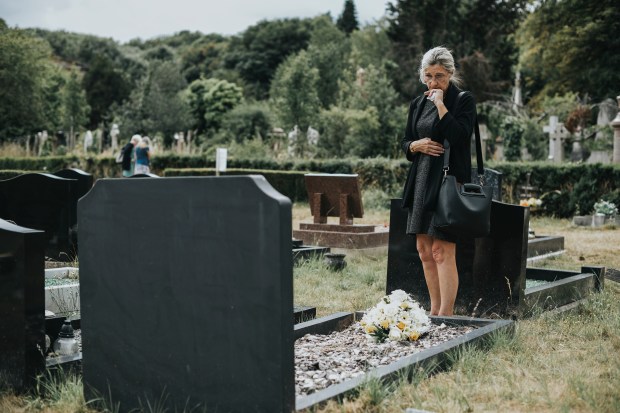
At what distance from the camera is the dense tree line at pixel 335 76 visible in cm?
2694

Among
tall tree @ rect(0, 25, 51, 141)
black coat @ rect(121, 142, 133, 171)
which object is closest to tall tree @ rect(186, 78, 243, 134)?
tall tree @ rect(0, 25, 51, 141)

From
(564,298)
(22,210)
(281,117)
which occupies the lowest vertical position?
(564,298)

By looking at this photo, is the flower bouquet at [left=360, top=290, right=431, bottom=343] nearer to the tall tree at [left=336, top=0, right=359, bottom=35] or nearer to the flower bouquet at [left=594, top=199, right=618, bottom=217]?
the flower bouquet at [left=594, top=199, right=618, bottom=217]

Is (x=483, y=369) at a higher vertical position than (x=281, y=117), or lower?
lower

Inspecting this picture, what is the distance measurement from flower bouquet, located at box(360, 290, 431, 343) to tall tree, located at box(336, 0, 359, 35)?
70137mm

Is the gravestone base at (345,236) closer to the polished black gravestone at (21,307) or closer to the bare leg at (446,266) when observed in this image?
the bare leg at (446,266)

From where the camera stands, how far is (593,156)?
19.6 metres

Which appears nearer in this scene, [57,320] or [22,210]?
[57,320]

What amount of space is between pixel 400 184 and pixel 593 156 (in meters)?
5.80

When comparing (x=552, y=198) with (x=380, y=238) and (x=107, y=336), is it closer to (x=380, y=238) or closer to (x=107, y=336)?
(x=380, y=238)

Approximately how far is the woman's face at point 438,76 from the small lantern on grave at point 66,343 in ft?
9.30

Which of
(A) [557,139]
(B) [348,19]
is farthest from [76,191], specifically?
(B) [348,19]

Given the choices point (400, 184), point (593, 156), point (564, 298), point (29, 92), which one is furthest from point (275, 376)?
point (29, 92)

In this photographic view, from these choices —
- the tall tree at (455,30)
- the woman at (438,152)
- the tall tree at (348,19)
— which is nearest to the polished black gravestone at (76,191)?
the woman at (438,152)
